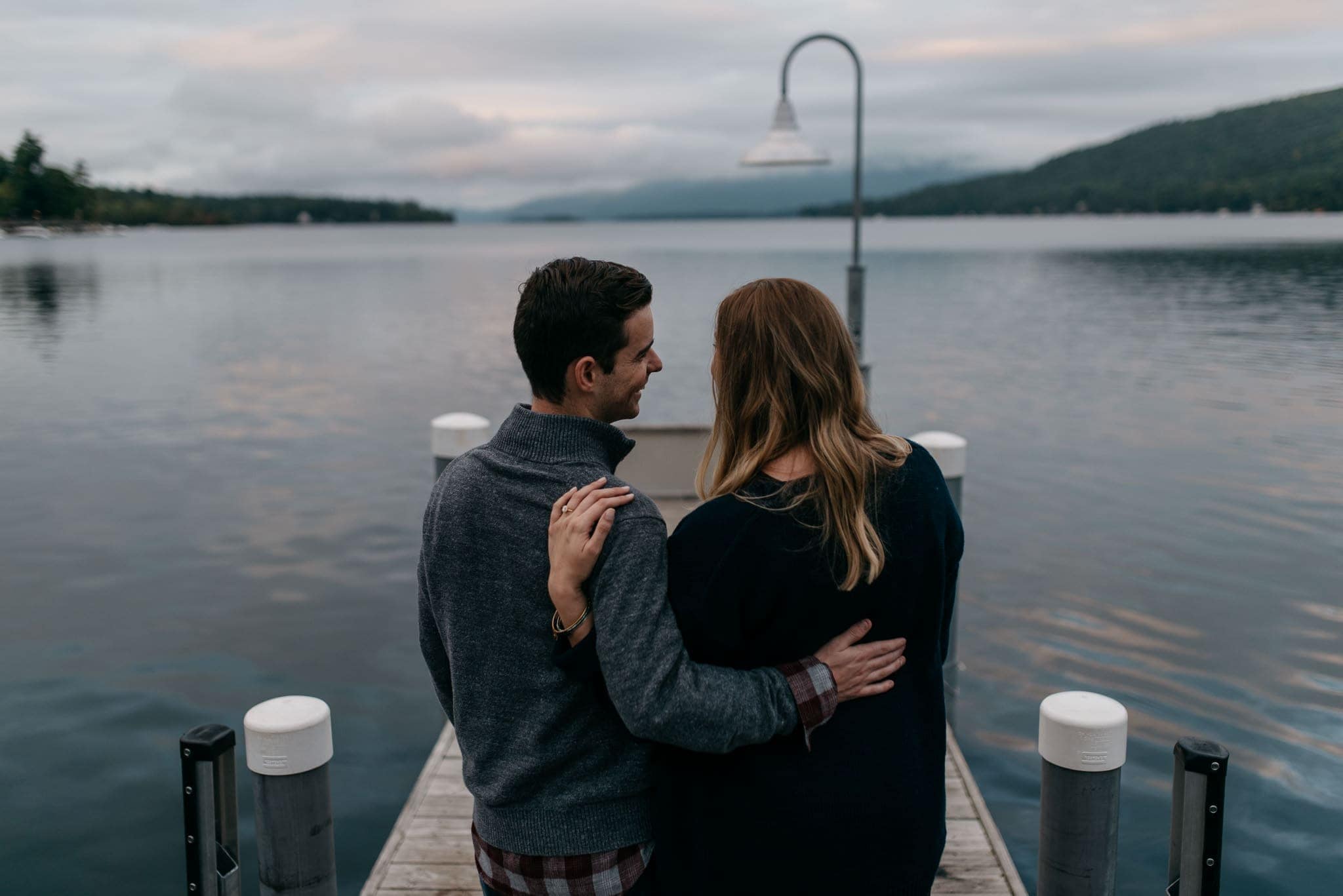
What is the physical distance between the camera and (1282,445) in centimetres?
1761

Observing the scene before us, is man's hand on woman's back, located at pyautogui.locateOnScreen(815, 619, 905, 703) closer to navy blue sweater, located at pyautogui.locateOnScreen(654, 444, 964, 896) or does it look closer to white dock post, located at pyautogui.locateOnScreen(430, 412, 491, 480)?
navy blue sweater, located at pyautogui.locateOnScreen(654, 444, 964, 896)

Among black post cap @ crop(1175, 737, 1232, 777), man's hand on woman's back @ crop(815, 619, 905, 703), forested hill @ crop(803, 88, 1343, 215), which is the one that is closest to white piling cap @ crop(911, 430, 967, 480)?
black post cap @ crop(1175, 737, 1232, 777)

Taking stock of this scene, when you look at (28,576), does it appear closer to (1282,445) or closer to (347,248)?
(1282,445)

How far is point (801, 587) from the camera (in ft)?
5.87

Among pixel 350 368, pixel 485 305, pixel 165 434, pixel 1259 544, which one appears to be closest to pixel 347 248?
pixel 485 305

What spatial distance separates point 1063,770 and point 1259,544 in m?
10.8

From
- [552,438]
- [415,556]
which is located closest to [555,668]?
[552,438]

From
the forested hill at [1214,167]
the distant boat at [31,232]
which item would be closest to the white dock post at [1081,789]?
the forested hill at [1214,167]

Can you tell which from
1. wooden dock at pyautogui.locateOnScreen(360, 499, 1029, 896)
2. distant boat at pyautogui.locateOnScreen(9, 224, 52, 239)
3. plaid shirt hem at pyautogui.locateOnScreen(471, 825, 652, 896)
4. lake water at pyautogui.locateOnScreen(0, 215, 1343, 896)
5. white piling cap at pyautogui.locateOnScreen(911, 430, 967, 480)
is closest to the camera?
plaid shirt hem at pyautogui.locateOnScreen(471, 825, 652, 896)

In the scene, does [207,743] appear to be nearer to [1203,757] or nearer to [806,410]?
[806,410]

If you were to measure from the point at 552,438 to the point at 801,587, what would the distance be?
1.54 ft

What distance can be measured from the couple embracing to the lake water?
477cm

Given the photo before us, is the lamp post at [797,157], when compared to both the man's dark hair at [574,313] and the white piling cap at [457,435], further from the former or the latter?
the man's dark hair at [574,313]

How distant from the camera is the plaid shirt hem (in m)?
1.92
